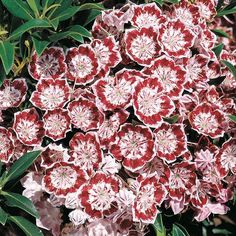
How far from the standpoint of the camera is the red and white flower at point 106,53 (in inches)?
80.1

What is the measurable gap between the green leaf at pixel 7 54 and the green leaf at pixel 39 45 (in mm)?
73

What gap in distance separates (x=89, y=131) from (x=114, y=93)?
136 millimetres

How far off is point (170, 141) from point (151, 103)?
0.13 meters

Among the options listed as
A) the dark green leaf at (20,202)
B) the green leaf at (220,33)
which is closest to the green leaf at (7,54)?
the dark green leaf at (20,202)

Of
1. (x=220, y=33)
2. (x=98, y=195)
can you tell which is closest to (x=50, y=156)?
(x=98, y=195)

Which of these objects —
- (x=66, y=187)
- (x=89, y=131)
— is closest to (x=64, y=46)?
(x=89, y=131)

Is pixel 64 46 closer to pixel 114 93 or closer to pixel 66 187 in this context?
pixel 114 93

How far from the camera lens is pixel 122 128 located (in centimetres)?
196

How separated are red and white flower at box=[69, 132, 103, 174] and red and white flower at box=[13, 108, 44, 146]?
115 mm

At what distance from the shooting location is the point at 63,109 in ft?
6.47

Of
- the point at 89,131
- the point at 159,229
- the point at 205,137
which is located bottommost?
the point at 159,229

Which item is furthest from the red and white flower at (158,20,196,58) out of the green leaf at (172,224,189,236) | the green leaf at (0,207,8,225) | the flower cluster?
the green leaf at (0,207,8,225)

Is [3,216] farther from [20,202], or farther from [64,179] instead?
[64,179]

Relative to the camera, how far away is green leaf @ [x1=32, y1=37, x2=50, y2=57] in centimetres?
195
